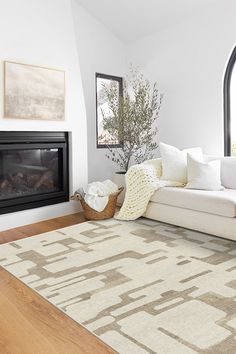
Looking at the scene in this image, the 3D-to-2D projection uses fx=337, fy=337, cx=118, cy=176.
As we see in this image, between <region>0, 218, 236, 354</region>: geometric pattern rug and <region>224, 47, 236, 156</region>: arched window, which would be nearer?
<region>0, 218, 236, 354</region>: geometric pattern rug

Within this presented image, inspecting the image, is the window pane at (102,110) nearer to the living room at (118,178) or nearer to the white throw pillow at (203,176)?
the living room at (118,178)

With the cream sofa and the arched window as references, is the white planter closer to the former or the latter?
the cream sofa

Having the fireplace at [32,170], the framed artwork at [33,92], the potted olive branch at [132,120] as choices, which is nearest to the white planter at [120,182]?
the potted olive branch at [132,120]

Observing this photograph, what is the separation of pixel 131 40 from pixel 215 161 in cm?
257

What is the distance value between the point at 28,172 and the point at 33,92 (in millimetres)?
897

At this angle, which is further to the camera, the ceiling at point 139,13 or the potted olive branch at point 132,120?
the potted olive branch at point 132,120

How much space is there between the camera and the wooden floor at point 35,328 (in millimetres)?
1614

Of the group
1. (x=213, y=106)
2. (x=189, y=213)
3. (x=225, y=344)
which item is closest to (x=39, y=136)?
(x=189, y=213)

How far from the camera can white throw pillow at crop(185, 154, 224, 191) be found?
11.3ft

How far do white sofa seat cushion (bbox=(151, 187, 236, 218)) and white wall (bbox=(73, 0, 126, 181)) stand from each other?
156cm

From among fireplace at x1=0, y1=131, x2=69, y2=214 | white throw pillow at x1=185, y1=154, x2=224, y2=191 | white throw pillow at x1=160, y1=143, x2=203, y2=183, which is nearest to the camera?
white throw pillow at x1=185, y1=154, x2=224, y2=191

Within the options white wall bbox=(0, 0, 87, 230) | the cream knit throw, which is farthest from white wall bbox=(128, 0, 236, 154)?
white wall bbox=(0, 0, 87, 230)

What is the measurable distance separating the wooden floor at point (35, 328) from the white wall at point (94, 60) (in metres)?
2.88

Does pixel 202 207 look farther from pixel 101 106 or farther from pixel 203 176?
pixel 101 106
